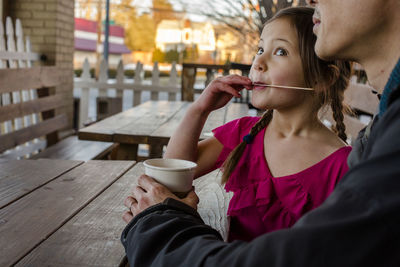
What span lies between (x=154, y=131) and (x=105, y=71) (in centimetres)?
467

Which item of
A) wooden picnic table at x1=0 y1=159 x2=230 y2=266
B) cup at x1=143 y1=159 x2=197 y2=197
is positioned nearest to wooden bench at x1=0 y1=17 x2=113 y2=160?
wooden picnic table at x1=0 y1=159 x2=230 y2=266

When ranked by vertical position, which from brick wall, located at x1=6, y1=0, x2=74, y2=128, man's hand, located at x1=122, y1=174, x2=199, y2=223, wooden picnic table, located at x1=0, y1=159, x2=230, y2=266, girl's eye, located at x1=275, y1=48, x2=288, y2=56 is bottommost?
wooden picnic table, located at x1=0, y1=159, x2=230, y2=266

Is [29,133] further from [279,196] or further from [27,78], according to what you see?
[279,196]

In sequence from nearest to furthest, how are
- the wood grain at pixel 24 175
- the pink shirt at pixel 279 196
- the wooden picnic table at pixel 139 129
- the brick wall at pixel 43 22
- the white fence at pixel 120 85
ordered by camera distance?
1. the pink shirt at pixel 279 196
2. the wood grain at pixel 24 175
3. the wooden picnic table at pixel 139 129
4. the brick wall at pixel 43 22
5. the white fence at pixel 120 85

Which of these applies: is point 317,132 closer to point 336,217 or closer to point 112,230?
point 112,230

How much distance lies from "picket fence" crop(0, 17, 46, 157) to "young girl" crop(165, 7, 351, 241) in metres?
3.77

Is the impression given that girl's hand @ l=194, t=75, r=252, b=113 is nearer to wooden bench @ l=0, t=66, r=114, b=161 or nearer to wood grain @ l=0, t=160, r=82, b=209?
wood grain @ l=0, t=160, r=82, b=209

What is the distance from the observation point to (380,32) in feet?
2.75

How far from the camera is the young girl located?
129 cm

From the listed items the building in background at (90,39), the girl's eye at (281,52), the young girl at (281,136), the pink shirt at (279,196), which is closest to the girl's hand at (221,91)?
the young girl at (281,136)

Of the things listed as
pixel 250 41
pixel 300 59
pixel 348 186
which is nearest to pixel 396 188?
pixel 348 186

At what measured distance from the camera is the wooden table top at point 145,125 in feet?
9.04

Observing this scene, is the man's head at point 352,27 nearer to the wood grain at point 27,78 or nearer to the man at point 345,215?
the man at point 345,215

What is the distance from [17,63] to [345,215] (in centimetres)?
521
